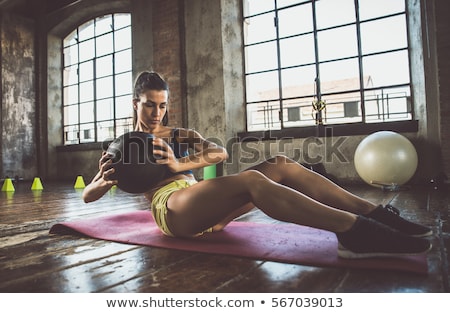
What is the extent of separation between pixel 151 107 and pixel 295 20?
4394 mm

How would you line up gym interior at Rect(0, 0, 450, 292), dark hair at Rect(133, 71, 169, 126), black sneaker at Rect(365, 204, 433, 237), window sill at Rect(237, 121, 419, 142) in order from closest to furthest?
1. gym interior at Rect(0, 0, 450, 292)
2. black sneaker at Rect(365, 204, 433, 237)
3. dark hair at Rect(133, 71, 169, 126)
4. window sill at Rect(237, 121, 419, 142)

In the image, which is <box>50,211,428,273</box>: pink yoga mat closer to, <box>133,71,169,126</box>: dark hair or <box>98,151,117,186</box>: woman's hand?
<box>98,151,117,186</box>: woman's hand

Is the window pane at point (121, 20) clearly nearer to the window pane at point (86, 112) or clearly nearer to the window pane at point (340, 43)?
the window pane at point (86, 112)

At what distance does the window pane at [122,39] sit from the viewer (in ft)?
23.8

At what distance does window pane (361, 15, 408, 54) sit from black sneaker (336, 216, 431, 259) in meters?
4.26

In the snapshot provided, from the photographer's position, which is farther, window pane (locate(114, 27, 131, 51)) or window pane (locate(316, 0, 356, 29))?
window pane (locate(114, 27, 131, 51))

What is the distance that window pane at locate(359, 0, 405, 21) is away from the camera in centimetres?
473

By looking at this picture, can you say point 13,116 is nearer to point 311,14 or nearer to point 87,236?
point 311,14

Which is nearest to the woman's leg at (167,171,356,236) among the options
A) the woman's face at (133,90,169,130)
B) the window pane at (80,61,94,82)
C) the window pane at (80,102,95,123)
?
the woman's face at (133,90,169,130)

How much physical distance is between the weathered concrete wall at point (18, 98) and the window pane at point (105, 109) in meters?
1.66

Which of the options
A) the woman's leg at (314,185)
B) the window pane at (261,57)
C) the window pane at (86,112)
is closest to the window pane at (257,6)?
the window pane at (261,57)

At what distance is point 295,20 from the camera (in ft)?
17.6

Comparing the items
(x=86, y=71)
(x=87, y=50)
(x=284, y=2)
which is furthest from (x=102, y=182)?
(x=87, y=50)
